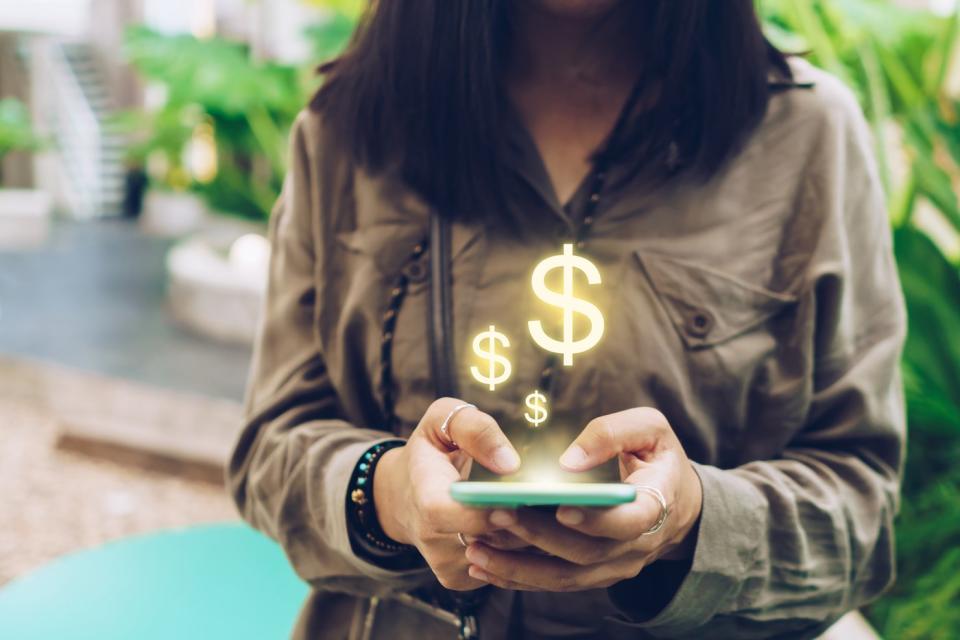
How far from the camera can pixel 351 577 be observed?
0.97m

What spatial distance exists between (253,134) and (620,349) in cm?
712

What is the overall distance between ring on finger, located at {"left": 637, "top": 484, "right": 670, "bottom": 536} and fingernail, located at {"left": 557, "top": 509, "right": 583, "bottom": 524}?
0.06 m

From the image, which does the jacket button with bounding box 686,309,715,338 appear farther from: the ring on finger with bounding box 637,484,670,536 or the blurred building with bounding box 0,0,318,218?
the blurred building with bounding box 0,0,318,218

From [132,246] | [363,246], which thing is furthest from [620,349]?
[132,246]

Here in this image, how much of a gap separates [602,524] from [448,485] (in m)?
0.11

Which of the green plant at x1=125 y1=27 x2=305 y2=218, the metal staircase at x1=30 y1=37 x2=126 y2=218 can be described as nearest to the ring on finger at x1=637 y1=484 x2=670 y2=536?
the green plant at x1=125 y1=27 x2=305 y2=218

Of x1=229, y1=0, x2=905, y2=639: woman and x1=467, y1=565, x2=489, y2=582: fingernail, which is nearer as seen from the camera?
x1=467, y1=565, x2=489, y2=582: fingernail

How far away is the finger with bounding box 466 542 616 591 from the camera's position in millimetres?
696

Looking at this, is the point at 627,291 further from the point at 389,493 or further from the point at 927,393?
the point at 927,393

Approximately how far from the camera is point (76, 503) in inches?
143

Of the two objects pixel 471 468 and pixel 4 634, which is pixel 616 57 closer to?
pixel 471 468

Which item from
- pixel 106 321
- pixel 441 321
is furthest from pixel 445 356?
pixel 106 321

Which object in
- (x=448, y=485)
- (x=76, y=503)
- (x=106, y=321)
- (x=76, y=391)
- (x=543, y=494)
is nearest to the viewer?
(x=543, y=494)

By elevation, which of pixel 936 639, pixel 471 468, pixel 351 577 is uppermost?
pixel 471 468
